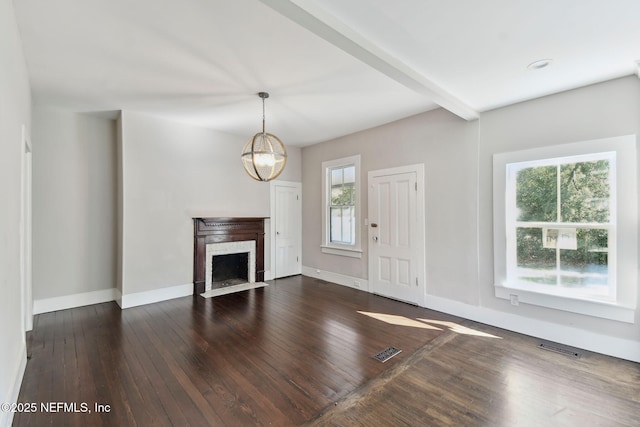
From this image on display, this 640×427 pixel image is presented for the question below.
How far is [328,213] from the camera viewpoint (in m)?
5.80

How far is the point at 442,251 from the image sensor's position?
4.02 metres

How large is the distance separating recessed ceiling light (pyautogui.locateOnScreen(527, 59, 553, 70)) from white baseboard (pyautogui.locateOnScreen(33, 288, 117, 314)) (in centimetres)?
610

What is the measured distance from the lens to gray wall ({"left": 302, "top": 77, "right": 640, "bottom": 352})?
2842 mm

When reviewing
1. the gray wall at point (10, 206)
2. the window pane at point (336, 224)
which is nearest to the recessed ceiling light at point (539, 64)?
the window pane at point (336, 224)

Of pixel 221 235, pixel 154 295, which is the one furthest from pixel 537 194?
pixel 154 295

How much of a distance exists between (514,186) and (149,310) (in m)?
5.11

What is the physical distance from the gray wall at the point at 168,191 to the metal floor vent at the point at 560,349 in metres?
4.86

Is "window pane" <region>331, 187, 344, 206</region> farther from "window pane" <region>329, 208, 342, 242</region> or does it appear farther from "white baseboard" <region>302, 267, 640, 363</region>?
"white baseboard" <region>302, 267, 640, 363</region>

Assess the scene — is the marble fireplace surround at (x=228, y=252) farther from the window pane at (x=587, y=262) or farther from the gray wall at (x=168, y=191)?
the window pane at (x=587, y=262)

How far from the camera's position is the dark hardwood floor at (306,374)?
1.98 m

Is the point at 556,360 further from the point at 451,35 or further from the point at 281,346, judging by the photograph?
the point at 451,35

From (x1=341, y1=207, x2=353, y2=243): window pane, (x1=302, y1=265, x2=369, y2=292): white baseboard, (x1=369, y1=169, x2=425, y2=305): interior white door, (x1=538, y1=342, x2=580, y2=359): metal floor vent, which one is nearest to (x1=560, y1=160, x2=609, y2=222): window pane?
(x1=538, y1=342, x2=580, y2=359): metal floor vent

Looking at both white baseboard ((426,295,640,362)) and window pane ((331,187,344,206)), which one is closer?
white baseboard ((426,295,640,362))

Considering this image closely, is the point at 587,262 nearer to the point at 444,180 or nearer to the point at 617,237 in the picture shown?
the point at 617,237
